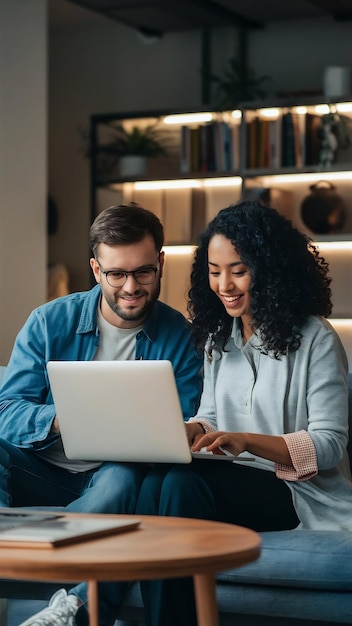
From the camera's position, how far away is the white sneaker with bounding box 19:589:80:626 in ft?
6.29

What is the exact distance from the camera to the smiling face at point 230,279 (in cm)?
252

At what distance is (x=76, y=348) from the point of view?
2768mm

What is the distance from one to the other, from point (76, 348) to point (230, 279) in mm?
481

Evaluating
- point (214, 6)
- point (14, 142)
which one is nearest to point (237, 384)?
point (14, 142)

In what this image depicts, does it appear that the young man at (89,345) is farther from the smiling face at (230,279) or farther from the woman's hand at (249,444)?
the woman's hand at (249,444)

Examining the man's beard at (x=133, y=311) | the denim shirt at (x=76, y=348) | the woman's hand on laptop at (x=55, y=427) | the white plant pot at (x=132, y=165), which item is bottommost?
the woman's hand on laptop at (x=55, y=427)

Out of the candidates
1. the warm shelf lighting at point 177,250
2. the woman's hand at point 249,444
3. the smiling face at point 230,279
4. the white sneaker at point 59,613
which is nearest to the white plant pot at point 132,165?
the warm shelf lighting at point 177,250

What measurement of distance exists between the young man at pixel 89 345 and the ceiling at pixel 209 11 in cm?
386

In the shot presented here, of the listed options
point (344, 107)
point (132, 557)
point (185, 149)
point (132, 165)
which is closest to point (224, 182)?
point (185, 149)

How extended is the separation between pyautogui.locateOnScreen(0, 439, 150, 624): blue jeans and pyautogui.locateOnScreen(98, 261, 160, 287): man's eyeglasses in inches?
17.8

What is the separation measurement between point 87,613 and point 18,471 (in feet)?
1.98

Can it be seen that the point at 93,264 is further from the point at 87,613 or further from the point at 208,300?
the point at 87,613

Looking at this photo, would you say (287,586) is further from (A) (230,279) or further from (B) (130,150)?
(B) (130,150)

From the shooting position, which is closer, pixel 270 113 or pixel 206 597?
pixel 206 597
